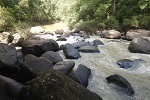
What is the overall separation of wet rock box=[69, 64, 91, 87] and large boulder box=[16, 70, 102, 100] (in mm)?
1551

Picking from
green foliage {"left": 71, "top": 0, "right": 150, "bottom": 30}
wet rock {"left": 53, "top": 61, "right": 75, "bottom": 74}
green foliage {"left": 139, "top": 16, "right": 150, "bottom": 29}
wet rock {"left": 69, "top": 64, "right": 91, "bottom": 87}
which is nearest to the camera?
wet rock {"left": 69, "top": 64, "right": 91, "bottom": 87}

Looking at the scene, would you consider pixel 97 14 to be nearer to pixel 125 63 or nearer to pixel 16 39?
pixel 16 39

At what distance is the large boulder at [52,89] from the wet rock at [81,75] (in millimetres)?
1551

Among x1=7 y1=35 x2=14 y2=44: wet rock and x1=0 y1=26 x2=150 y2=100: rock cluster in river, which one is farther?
x1=7 y1=35 x2=14 y2=44: wet rock

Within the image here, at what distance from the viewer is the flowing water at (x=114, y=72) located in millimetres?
5344

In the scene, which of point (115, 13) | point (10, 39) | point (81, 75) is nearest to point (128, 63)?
point (81, 75)

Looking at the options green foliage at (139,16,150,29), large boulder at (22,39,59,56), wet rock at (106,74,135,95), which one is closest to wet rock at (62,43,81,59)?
large boulder at (22,39,59,56)

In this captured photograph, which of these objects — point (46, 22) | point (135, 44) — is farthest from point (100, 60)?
point (46, 22)

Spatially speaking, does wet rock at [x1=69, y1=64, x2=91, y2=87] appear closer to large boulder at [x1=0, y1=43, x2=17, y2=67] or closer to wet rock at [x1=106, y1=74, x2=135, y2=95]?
wet rock at [x1=106, y1=74, x2=135, y2=95]

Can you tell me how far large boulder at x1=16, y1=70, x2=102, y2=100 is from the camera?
3513 millimetres

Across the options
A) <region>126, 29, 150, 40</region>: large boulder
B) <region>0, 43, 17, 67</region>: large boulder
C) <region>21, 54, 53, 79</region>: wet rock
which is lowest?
<region>126, 29, 150, 40</region>: large boulder

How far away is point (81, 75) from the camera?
5793mm

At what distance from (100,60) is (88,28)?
8055 mm

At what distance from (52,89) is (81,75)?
91.1 inches
